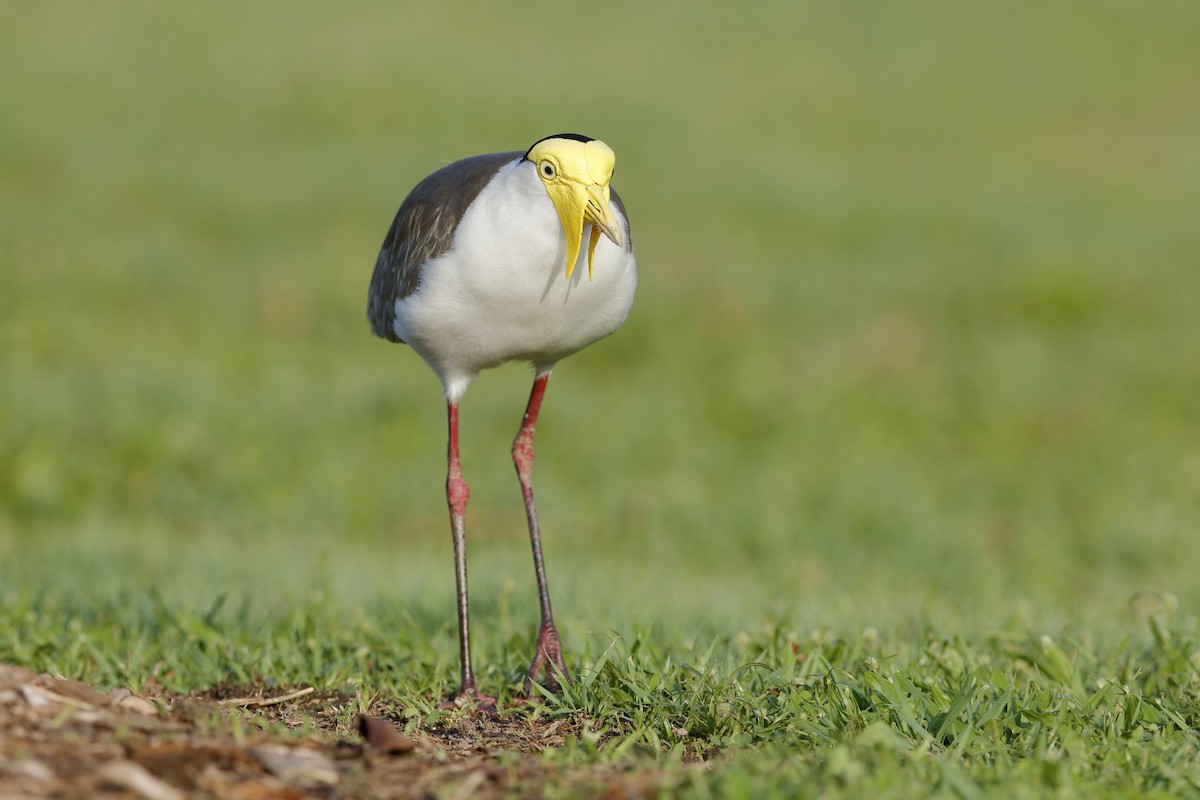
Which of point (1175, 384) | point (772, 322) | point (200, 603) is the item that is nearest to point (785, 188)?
point (772, 322)

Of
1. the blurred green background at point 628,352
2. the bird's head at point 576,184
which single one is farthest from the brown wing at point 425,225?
the blurred green background at point 628,352

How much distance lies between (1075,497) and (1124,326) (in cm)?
377

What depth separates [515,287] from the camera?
13.7ft

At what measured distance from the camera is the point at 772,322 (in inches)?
493

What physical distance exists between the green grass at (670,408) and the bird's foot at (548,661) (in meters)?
0.18

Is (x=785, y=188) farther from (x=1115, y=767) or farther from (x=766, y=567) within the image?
(x=1115, y=767)

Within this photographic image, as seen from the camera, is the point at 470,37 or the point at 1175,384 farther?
the point at 470,37

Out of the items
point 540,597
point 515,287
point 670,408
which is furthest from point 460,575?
point 670,408

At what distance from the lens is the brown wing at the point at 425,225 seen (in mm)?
4434

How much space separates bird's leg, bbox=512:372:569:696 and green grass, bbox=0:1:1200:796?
203 mm

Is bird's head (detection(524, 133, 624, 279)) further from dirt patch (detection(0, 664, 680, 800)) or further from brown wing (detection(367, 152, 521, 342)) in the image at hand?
dirt patch (detection(0, 664, 680, 800))

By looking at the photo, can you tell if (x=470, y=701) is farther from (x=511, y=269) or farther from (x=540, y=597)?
(x=511, y=269)

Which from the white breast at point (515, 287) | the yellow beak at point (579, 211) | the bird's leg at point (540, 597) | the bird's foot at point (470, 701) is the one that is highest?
the yellow beak at point (579, 211)

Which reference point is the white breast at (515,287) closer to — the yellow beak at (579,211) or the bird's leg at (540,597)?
the yellow beak at (579,211)
